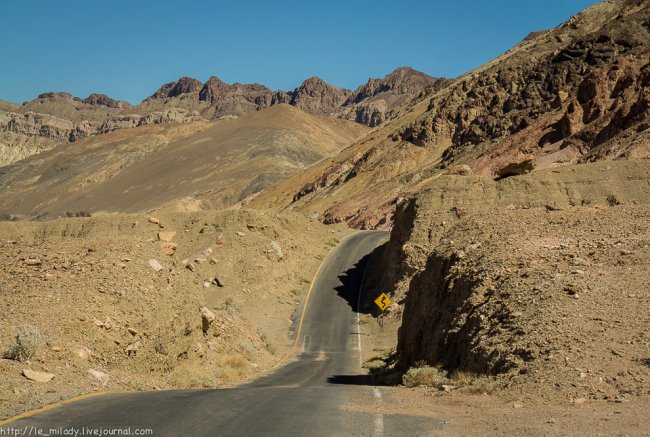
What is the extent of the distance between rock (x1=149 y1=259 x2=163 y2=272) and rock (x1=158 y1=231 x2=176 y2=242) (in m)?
26.5

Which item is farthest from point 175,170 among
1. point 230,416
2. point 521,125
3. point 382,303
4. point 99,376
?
point 230,416

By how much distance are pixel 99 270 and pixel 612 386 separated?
1428 cm

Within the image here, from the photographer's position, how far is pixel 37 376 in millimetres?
13484

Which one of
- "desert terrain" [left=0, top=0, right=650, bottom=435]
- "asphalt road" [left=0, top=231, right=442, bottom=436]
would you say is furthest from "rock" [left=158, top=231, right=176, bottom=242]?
"asphalt road" [left=0, top=231, right=442, bottom=436]

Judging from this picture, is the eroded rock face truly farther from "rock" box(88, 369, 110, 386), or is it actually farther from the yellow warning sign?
"rock" box(88, 369, 110, 386)

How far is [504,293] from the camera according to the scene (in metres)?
16.1

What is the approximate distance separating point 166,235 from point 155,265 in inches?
1102

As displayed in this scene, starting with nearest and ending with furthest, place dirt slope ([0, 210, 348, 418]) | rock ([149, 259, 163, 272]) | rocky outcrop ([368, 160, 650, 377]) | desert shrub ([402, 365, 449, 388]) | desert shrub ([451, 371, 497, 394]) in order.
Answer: desert shrub ([451, 371, 497, 394]) < rocky outcrop ([368, 160, 650, 377]) < dirt slope ([0, 210, 348, 418]) < desert shrub ([402, 365, 449, 388]) < rock ([149, 259, 163, 272])

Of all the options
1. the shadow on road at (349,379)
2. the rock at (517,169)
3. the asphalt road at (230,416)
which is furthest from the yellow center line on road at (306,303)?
the asphalt road at (230,416)

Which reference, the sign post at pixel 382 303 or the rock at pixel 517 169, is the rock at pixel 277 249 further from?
the rock at pixel 517 169

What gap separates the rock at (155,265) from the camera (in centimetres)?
2143

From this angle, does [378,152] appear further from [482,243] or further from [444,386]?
[444,386]

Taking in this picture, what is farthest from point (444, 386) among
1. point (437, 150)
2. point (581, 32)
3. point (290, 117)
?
point (290, 117)

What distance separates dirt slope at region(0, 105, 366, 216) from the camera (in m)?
138
